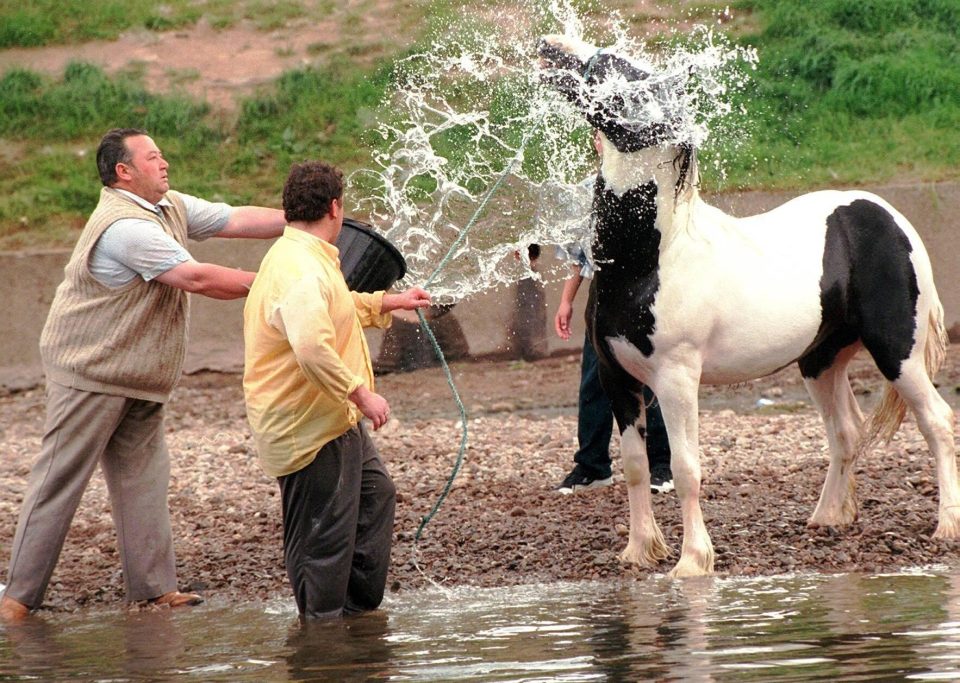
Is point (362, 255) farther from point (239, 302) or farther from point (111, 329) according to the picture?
point (239, 302)

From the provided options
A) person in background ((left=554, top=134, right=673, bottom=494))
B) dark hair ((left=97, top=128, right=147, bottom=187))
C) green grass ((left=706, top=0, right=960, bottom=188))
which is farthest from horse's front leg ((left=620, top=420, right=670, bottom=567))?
green grass ((left=706, top=0, right=960, bottom=188))

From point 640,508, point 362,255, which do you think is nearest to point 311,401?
point 362,255

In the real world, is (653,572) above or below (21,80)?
below

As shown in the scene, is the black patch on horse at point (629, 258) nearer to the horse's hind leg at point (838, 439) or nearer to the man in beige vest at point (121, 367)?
the horse's hind leg at point (838, 439)

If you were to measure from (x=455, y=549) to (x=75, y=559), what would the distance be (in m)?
2.03

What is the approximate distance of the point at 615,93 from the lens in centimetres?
627

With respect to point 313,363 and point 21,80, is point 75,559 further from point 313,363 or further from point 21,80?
point 21,80

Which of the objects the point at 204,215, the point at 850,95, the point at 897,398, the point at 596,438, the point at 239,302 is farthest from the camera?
the point at 850,95

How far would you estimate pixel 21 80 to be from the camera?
56.9ft

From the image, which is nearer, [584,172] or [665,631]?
[665,631]

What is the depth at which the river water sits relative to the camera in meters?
4.82

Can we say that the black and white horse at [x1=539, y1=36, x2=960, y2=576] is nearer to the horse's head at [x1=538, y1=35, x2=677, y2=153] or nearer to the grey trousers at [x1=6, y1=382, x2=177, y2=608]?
the horse's head at [x1=538, y1=35, x2=677, y2=153]

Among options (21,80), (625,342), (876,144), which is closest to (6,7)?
(21,80)

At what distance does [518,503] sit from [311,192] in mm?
3124
